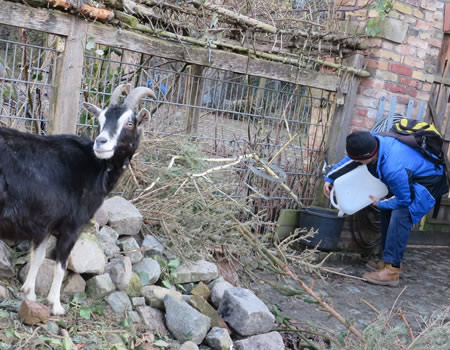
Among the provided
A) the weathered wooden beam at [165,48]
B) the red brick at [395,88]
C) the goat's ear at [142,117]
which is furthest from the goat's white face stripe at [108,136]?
the red brick at [395,88]

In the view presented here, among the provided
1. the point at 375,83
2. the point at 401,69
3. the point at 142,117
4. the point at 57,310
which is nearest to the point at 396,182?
the point at 375,83

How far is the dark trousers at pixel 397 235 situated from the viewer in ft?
21.7

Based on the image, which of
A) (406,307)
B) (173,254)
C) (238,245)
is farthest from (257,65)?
(406,307)

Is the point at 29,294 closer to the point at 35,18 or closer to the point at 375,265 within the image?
the point at 35,18

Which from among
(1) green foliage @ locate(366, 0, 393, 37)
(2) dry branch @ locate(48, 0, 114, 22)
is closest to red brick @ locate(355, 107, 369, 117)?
(1) green foliage @ locate(366, 0, 393, 37)

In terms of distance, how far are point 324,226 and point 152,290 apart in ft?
10.7

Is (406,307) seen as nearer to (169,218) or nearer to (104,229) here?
(169,218)

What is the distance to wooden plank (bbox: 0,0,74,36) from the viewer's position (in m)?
4.74

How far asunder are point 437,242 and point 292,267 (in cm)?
391

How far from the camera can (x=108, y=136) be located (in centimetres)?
397

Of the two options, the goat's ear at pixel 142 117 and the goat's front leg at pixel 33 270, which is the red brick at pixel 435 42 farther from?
the goat's front leg at pixel 33 270

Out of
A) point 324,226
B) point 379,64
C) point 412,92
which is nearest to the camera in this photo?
point 324,226

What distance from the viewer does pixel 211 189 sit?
19.1 feet

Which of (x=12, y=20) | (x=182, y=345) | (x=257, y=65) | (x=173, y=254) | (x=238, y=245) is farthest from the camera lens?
(x=257, y=65)
